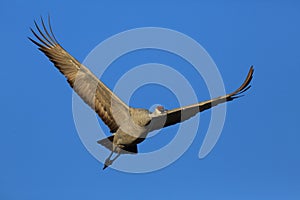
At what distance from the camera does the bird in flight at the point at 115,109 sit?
22.6 metres

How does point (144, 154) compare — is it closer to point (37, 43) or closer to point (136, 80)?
point (136, 80)

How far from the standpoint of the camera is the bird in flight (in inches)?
890

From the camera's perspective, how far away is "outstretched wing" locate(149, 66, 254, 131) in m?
22.5

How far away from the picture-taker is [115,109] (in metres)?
23.2

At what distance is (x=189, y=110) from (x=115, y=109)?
1.98m

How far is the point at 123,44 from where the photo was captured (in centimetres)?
2370

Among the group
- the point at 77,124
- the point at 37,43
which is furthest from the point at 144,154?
the point at 37,43

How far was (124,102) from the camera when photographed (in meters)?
22.8

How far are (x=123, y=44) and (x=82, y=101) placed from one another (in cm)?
190

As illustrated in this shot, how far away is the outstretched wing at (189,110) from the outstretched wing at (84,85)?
0.92 m

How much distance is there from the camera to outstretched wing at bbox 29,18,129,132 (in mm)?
23125

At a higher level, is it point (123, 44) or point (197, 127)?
point (123, 44)

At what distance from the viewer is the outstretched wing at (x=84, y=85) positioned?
75.9 ft

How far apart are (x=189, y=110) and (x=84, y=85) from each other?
2.91 metres
